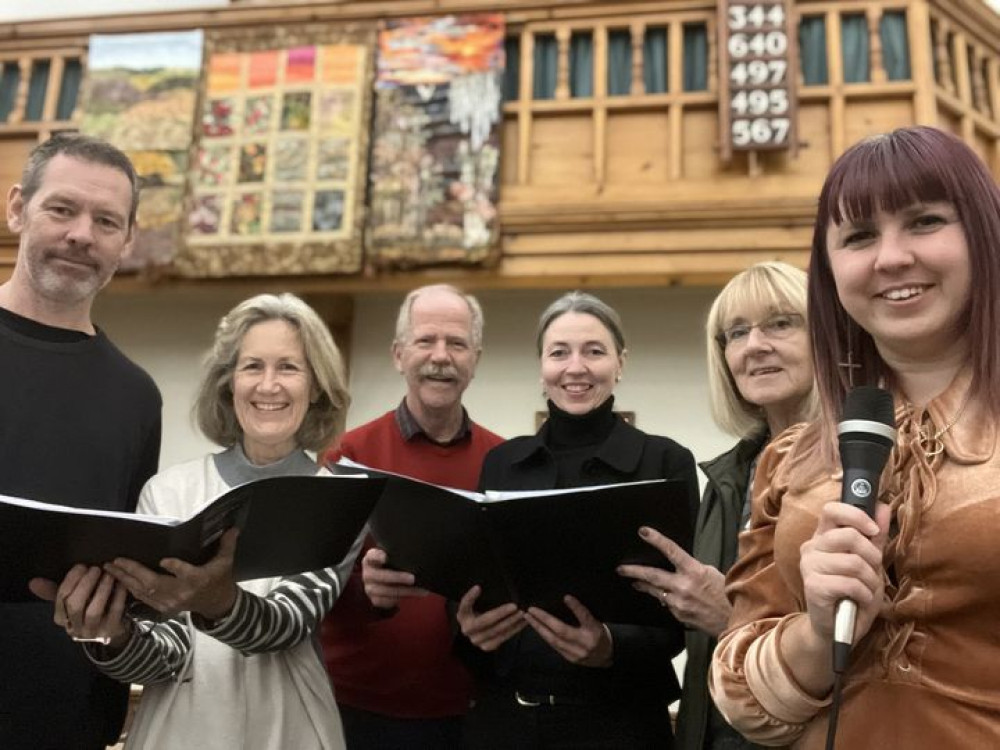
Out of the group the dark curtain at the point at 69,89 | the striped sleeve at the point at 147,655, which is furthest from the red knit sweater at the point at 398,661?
the dark curtain at the point at 69,89

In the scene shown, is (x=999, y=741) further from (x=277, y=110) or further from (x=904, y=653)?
(x=277, y=110)

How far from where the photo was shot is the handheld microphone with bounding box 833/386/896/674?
95 centimetres

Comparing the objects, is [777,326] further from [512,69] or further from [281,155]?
[281,155]

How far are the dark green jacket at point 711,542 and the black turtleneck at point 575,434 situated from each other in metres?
0.26

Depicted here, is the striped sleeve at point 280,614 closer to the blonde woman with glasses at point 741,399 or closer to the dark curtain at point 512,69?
the blonde woman with glasses at point 741,399

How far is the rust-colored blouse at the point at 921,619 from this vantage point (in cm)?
101

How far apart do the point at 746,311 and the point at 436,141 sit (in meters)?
2.95

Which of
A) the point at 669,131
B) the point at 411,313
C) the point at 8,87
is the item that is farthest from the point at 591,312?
the point at 8,87

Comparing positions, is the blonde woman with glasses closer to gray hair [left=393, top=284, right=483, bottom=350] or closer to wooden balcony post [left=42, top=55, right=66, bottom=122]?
gray hair [left=393, top=284, right=483, bottom=350]

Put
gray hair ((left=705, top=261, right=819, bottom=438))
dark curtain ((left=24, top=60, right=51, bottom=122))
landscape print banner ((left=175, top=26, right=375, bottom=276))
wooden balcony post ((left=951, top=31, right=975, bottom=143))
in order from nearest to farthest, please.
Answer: gray hair ((left=705, top=261, right=819, bottom=438)) → wooden balcony post ((left=951, top=31, right=975, bottom=143)) → landscape print banner ((left=175, top=26, right=375, bottom=276)) → dark curtain ((left=24, top=60, right=51, bottom=122))

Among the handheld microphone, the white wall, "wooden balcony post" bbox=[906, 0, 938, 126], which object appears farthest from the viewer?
the white wall

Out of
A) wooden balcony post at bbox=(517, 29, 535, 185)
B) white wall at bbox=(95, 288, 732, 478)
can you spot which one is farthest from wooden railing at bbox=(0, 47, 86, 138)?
wooden balcony post at bbox=(517, 29, 535, 185)

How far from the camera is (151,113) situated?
4.96 metres

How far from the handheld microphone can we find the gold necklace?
0.36 ft
